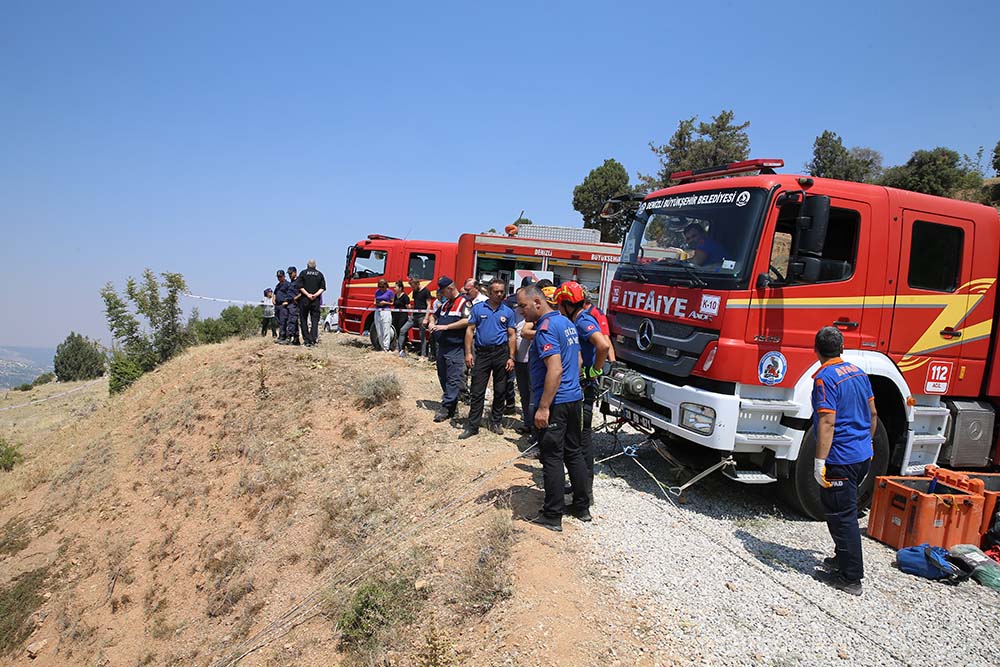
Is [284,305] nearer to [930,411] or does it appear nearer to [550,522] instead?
[550,522]

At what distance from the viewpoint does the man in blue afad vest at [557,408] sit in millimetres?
4535

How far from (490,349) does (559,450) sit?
284cm

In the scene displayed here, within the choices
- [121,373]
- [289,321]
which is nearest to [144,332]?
[121,373]

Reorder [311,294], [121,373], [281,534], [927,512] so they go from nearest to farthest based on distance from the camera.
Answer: [927,512] < [281,534] < [311,294] < [121,373]

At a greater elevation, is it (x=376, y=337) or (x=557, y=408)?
(x=557, y=408)

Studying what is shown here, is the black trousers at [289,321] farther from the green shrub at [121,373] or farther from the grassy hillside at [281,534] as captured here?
the green shrub at [121,373]

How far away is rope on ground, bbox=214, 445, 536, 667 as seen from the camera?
209 inches

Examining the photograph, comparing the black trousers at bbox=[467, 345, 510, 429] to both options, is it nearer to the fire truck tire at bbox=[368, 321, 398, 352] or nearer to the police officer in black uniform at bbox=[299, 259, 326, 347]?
the fire truck tire at bbox=[368, 321, 398, 352]

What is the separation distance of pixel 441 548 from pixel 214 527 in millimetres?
5073

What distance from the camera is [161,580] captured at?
26.0ft

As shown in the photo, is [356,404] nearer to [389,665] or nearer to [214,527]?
[214,527]

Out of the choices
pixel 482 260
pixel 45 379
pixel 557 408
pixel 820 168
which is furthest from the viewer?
pixel 45 379

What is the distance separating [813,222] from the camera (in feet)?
15.7

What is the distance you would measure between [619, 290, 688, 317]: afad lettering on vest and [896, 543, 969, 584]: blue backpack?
2627 millimetres
